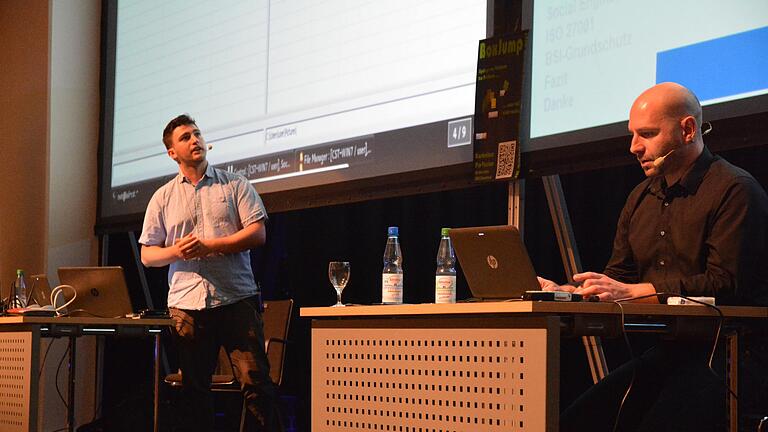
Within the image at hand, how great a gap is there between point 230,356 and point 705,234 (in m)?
2.06

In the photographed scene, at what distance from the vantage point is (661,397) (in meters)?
2.27

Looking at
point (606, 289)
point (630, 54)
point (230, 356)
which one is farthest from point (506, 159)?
point (606, 289)

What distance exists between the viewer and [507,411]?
7.12ft

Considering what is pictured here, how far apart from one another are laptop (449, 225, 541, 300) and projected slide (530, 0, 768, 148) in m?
1.13

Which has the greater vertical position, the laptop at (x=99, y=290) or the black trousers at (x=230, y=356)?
the laptop at (x=99, y=290)

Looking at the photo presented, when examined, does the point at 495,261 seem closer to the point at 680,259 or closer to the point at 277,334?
the point at 680,259

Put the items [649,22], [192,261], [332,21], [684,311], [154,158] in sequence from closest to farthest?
[684,311]
[649,22]
[192,261]
[332,21]
[154,158]

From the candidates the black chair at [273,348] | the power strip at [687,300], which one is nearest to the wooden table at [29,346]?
the black chair at [273,348]

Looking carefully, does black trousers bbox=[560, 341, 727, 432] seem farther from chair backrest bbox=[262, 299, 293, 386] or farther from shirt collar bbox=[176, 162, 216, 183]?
shirt collar bbox=[176, 162, 216, 183]

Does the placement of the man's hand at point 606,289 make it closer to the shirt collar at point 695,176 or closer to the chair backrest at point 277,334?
the shirt collar at point 695,176

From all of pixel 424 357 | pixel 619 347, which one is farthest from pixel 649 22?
pixel 424 357

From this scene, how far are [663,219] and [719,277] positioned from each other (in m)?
0.31

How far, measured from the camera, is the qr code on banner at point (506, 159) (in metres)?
3.63

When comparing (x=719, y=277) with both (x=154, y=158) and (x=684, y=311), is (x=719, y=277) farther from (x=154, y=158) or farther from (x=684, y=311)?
(x=154, y=158)
